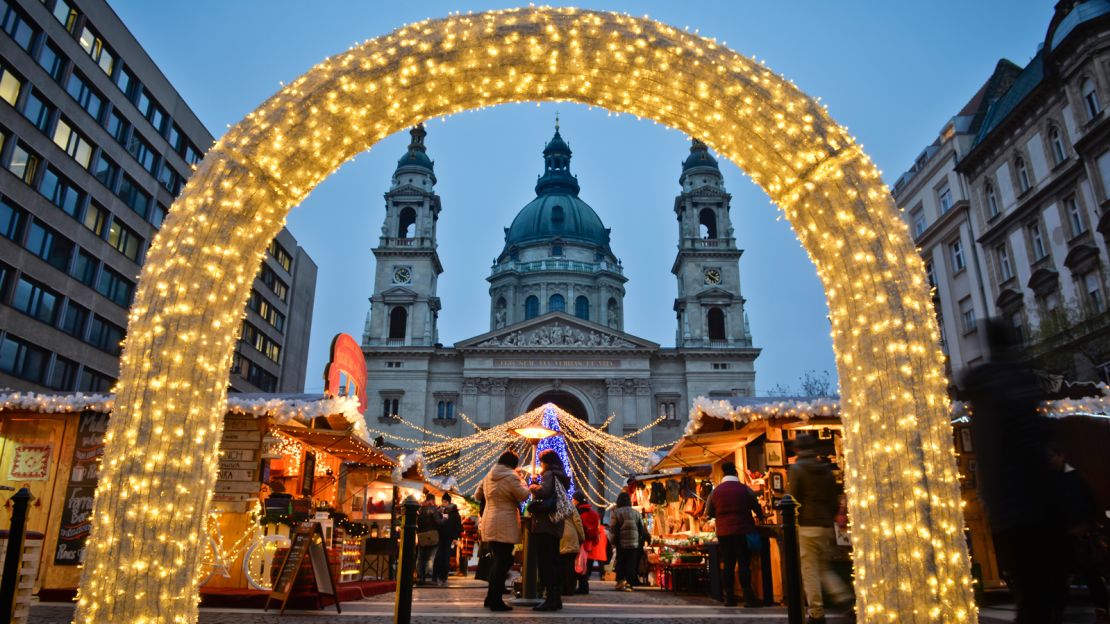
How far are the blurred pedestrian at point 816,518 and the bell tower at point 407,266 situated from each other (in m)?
42.8

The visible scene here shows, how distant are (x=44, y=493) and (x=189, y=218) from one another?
30.5 feet

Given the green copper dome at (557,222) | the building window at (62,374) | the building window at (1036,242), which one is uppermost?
the green copper dome at (557,222)

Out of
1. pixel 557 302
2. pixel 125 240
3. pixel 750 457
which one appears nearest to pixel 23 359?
pixel 125 240

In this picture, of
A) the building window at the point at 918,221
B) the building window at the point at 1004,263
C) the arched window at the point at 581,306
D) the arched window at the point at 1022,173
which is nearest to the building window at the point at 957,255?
the building window at the point at 918,221

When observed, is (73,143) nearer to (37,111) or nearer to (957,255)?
(37,111)

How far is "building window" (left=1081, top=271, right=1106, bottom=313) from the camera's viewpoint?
22109 mm

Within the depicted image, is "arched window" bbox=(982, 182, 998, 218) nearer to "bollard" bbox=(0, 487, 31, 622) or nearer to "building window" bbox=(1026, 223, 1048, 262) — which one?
"building window" bbox=(1026, 223, 1048, 262)

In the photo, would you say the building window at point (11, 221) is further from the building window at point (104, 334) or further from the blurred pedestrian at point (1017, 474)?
the blurred pedestrian at point (1017, 474)

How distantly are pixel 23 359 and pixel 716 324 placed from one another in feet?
128

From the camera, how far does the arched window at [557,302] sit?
59.2 meters

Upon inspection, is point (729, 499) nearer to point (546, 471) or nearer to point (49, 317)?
point (546, 471)

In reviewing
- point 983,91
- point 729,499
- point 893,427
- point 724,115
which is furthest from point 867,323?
point 983,91

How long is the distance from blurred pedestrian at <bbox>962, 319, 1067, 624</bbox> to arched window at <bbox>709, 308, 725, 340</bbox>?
4602 centimetres

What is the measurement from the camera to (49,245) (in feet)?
92.8
